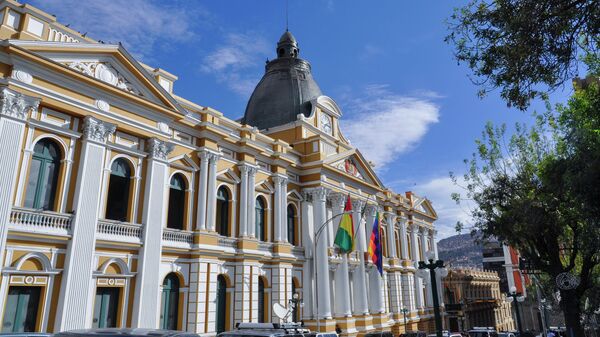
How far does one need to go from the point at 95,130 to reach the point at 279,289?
12.4m

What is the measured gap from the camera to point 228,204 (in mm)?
21656

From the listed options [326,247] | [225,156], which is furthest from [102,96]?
[326,247]

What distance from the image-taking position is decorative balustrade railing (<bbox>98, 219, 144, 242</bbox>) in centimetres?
1531

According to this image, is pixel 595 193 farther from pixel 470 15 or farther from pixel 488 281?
pixel 488 281

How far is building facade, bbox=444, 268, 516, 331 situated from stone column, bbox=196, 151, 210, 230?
34.2 meters

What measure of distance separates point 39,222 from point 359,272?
20364 millimetres

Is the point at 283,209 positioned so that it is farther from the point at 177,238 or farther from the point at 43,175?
the point at 43,175

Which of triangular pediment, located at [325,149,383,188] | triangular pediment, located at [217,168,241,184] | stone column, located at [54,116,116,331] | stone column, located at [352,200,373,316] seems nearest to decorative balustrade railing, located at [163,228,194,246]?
triangular pediment, located at [217,168,241,184]

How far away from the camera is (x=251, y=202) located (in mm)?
22188

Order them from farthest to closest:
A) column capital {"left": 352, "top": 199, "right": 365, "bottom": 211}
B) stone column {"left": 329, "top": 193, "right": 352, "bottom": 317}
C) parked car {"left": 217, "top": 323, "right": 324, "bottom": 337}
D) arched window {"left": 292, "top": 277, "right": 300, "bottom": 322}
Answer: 1. column capital {"left": 352, "top": 199, "right": 365, "bottom": 211}
2. stone column {"left": 329, "top": 193, "right": 352, "bottom": 317}
3. arched window {"left": 292, "top": 277, "right": 300, "bottom": 322}
4. parked car {"left": 217, "top": 323, "right": 324, "bottom": 337}

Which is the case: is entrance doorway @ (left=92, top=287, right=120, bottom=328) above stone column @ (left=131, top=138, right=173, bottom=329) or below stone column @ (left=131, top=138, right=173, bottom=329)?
below

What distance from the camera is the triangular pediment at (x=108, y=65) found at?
14336 mm

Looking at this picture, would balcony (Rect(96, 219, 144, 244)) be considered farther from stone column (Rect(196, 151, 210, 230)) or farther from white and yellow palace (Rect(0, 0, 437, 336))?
stone column (Rect(196, 151, 210, 230))

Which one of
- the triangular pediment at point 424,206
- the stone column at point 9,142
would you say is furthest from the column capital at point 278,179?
the triangular pediment at point 424,206
